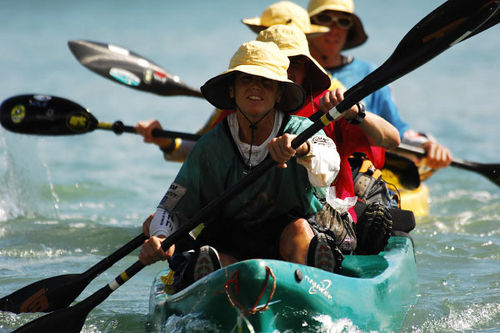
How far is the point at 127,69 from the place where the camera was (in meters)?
7.30

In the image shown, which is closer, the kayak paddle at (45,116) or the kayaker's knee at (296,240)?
the kayaker's knee at (296,240)

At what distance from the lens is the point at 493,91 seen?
15211 millimetres

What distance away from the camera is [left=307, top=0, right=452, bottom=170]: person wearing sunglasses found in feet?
19.5

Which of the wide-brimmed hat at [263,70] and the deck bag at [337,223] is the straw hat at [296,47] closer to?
the wide-brimmed hat at [263,70]

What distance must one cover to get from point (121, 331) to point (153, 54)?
47.2 feet

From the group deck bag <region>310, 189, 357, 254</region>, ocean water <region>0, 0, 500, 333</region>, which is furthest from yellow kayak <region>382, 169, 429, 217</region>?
deck bag <region>310, 189, 357, 254</region>

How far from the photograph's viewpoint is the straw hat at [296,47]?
4375mm

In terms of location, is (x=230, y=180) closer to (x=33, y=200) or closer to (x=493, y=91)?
(x=33, y=200)

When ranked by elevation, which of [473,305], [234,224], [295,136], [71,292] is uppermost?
[295,136]

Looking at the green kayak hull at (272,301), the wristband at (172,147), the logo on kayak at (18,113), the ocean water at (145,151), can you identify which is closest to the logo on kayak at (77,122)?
the logo on kayak at (18,113)

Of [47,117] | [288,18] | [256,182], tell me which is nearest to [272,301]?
[256,182]

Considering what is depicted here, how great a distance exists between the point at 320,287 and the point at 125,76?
171 inches

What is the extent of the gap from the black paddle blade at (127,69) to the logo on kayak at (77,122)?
0.69 meters

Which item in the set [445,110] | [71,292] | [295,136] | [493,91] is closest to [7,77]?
[445,110]
